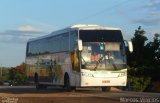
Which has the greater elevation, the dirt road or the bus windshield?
the bus windshield

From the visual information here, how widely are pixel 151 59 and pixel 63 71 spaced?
34.6 m

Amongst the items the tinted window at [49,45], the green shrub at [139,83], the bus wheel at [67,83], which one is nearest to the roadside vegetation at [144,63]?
the green shrub at [139,83]

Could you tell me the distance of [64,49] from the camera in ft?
103

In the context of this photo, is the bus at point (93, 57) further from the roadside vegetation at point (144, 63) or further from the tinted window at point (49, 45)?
the roadside vegetation at point (144, 63)

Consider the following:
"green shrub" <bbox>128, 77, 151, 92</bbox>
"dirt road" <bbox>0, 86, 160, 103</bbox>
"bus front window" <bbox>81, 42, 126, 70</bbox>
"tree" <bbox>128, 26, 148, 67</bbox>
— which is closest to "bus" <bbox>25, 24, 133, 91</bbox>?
"bus front window" <bbox>81, 42, 126, 70</bbox>

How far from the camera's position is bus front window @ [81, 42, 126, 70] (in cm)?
2862

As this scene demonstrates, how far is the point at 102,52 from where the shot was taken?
28.8 meters

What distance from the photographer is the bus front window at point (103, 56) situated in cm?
2862

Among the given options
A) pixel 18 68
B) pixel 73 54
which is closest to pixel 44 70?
pixel 73 54

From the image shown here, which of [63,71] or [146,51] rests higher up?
Result: [146,51]

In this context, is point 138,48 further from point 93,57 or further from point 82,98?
point 82,98

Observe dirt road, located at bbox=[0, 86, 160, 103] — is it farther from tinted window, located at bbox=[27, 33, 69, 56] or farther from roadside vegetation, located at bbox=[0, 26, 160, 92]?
roadside vegetation, located at bbox=[0, 26, 160, 92]

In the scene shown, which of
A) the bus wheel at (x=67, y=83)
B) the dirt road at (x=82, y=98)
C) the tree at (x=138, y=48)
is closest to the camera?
the dirt road at (x=82, y=98)

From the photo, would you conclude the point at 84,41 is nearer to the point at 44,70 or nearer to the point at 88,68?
the point at 88,68
